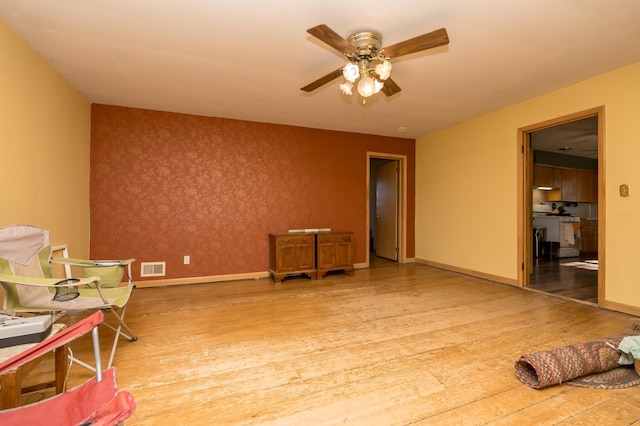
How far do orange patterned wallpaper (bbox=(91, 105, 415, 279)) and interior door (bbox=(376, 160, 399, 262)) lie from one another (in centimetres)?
100

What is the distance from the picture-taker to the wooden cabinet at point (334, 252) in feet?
15.0

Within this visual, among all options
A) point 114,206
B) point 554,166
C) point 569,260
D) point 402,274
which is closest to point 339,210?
point 402,274

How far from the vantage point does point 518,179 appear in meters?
3.96

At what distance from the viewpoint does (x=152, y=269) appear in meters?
4.06

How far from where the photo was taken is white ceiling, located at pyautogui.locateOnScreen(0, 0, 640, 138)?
2076mm

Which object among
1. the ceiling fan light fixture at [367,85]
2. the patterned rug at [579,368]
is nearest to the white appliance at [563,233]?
the patterned rug at [579,368]

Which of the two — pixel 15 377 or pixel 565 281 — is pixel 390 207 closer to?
pixel 565 281

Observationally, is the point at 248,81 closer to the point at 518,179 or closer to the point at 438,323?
the point at 438,323

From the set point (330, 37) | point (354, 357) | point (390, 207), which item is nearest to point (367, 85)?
point (330, 37)

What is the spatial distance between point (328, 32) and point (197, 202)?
3.20m

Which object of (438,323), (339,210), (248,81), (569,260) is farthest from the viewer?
(569,260)

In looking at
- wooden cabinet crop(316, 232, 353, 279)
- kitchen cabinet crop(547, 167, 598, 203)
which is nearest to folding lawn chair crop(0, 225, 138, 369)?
wooden cabinet crop(316, 232, 353, 279)

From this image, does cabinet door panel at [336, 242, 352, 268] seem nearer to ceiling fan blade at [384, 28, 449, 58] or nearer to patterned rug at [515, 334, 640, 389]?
patterned rug at [515, 334, 640, 389]

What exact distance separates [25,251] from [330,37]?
2602 millimetres
